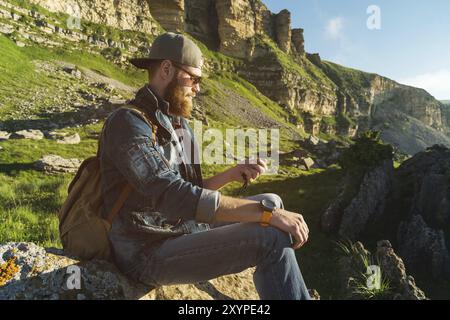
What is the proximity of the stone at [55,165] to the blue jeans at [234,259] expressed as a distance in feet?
81.8

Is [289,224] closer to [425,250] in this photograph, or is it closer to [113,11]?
[425,250]

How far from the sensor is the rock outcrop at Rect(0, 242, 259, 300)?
3315 millimetres

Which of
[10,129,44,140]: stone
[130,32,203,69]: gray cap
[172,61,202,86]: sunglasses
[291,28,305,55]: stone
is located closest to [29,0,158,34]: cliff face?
[10,129,44,140]: stone

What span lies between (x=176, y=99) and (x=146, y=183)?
3.67 feet

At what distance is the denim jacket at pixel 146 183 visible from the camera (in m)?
3.06

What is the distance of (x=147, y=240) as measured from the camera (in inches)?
138

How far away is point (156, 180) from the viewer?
306 cm

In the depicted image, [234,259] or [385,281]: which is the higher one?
[234,259]

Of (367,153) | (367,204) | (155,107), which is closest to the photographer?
(155,107)

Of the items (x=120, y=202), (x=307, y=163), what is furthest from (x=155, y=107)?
(x=307, y=163)

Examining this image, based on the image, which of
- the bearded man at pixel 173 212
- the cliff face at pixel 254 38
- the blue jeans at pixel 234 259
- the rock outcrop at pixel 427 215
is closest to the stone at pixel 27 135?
the rock outcrop at pixel 427 215

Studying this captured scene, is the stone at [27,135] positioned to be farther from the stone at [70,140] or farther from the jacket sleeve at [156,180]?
the jacket sleeve at [156,180]

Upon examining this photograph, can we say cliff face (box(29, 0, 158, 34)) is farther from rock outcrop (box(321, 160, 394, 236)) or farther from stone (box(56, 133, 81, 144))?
rock outcrop (box(321, 160, 394, 236))

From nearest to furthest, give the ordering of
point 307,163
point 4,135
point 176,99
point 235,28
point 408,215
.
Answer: point 176,99, point 408,215, point 4,135, point 307,163, point 235,28
